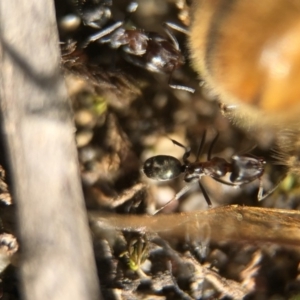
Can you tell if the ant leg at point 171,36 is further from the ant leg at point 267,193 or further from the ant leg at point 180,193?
the ant leg at point 267,193

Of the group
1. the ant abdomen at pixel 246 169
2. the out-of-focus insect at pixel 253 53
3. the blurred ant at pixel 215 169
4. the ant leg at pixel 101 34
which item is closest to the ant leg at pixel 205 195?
the blurred ant at pixel 215 169

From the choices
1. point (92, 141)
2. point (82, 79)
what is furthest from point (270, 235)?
point (82, 79)

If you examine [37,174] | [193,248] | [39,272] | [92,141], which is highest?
[37,174]

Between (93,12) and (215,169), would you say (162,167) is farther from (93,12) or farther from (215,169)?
(93,12)

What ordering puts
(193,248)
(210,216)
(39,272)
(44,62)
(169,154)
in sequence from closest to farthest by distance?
(39,272), (44,62), (210,216), (193,248), (169,154)

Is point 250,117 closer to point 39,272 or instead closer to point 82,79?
point 39,272

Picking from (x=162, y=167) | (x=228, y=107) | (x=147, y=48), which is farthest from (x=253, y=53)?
(x=147, y=48)

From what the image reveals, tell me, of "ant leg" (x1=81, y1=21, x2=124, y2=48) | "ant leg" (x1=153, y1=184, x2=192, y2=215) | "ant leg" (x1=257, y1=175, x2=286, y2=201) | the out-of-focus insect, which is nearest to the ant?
"ant leg" (x1=81, y1=21, x2=124, y2=48)
